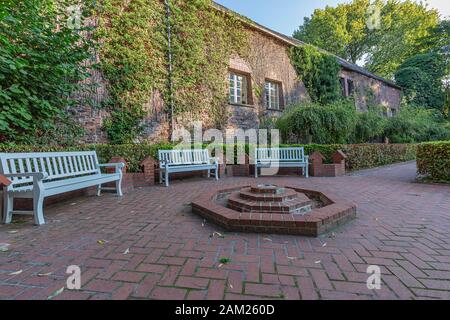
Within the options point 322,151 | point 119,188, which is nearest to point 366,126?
point 322,151

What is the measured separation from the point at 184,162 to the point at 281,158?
131 inches

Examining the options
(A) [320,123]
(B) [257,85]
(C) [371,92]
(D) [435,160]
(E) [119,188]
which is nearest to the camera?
(E) [119,188]

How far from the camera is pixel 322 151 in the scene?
798cm

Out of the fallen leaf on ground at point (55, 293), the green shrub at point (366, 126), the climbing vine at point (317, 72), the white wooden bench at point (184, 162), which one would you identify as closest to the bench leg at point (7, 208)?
the fallen leaf on ground at point (55, 293)

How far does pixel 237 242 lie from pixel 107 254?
121 cm

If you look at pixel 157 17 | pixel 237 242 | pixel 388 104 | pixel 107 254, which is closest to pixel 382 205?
pixel 237 242

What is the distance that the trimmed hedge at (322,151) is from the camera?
16.1ft

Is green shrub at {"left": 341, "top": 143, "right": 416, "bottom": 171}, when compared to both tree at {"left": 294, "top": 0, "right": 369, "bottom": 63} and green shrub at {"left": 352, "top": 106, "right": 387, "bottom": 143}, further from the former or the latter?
tree at {"left": 294, "top": 0, "right": 369, "bottom": 63}

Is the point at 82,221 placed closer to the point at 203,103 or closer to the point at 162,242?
the point at 162,242

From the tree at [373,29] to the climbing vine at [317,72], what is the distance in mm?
11594

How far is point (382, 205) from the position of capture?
3.69 meters

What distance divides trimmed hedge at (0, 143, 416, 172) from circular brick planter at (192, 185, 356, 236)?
3095mm

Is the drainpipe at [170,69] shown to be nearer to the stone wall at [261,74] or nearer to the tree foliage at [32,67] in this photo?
the stone wall at [261,74]

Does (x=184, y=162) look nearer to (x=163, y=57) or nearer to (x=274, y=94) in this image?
(x=163, y=57)
